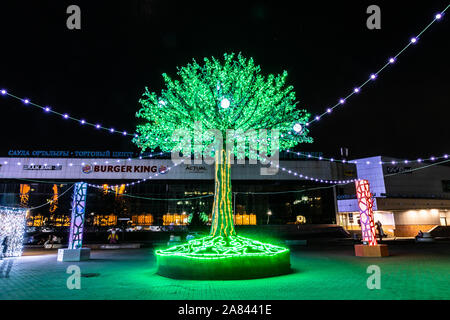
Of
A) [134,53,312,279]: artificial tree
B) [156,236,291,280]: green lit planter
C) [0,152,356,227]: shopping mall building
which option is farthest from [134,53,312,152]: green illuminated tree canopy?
[0,152,356,227]: shopping mall building

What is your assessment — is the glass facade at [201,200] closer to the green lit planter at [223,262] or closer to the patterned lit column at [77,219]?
the patterned lit column at [77,219]

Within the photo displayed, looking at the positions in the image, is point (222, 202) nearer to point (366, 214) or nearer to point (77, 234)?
point (366, 214)

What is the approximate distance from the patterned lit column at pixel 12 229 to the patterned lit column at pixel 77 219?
4232 millimetres

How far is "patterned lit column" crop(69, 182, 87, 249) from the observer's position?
47.7 feet

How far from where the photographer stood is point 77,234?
14656 millimetres

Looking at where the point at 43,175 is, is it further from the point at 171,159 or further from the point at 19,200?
the point at 171,159

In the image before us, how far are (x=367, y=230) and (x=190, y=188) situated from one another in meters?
29.5

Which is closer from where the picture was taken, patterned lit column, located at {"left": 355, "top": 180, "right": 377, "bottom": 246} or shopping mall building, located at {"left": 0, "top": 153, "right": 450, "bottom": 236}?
patterned lit column, located at {"left": 355, "top": 180, "right": 377, "bottom": 246}

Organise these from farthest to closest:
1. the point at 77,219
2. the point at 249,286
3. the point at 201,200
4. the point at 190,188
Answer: the point at 190,188, the point at 201,200, the point at 77,219, the point at 249,286

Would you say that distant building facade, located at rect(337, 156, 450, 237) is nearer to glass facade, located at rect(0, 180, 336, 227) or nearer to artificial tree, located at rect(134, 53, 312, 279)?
glass facade, located at rect(0, 180, 336, 227)

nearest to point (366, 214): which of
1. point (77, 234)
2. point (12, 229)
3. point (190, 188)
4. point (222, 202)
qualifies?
point (222, 202)

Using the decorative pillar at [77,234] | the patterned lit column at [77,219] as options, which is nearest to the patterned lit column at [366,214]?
the decorative pillar at [77,234]

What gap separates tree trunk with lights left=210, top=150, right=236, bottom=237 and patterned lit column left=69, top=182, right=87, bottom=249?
25.4 feet

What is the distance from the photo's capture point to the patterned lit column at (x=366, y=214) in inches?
544
